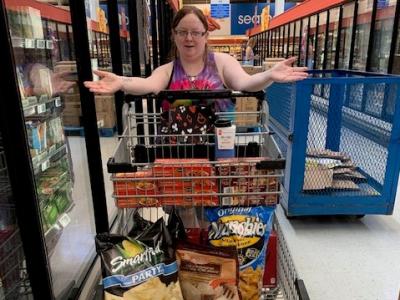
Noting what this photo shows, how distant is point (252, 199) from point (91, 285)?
148 cm

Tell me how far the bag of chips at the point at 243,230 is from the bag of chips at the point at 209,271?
2.0 inches

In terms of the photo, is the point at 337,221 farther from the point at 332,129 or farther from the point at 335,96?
the point at 335,96

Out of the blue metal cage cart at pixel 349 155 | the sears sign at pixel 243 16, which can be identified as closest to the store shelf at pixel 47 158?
the blue metal cage cart at pixel 349 155

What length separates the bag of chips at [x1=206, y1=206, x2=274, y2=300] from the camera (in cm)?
131

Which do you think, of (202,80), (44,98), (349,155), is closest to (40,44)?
(44,98)

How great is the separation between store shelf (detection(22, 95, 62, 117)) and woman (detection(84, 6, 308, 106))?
594 millimetres

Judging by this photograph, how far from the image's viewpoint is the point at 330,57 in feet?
28.0

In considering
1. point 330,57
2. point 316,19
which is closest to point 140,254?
point 330,57

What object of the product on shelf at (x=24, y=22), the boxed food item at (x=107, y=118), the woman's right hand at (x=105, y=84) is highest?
the product on shelf at (x=24, y=22)

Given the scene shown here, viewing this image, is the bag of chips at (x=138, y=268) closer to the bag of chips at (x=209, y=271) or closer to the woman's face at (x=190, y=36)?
the bag of chips at (x=209, y=271)

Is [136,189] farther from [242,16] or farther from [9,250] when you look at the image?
[242,16]

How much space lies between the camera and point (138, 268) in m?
1.20

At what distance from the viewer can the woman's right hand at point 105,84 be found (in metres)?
1.38

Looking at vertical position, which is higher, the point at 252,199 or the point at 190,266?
the point at 252,199
